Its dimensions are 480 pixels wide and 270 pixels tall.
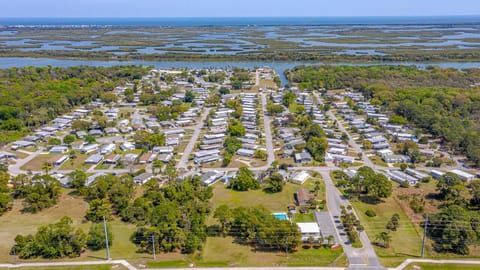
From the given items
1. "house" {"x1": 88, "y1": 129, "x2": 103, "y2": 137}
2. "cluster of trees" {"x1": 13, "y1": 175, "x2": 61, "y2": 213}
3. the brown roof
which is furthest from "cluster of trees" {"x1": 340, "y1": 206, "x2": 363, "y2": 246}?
"house" {"x1": 88, "y1": 129, "x2": 103, "y2": 137}

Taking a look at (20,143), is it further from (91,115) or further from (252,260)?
(252,260)

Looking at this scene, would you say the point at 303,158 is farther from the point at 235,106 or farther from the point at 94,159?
the point at 235,106

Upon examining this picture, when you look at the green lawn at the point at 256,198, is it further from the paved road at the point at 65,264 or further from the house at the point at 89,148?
the house at the point at 89,148

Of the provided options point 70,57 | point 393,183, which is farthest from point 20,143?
point 70,57

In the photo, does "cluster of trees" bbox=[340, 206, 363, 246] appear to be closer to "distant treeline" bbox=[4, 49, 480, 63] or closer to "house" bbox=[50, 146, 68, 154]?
"house" bbox=[50, 146, 68, 154]

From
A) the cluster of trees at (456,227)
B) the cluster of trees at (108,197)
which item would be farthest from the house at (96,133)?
the cluster of trees at (456,227)

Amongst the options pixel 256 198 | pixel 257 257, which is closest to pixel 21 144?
pixel 256 198
